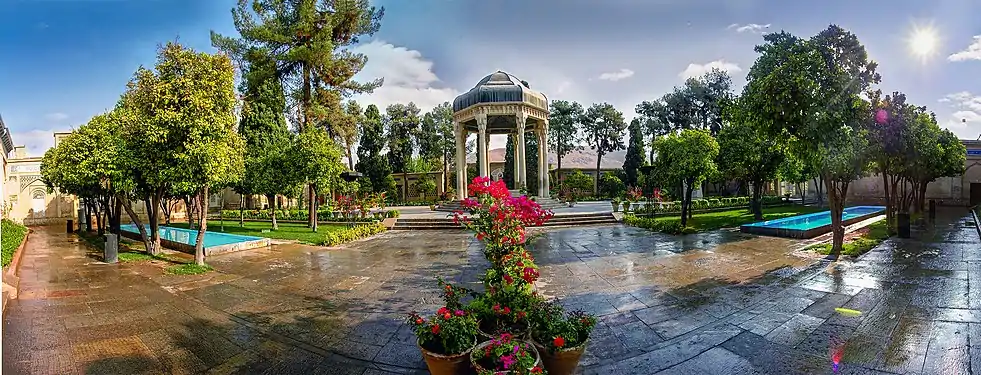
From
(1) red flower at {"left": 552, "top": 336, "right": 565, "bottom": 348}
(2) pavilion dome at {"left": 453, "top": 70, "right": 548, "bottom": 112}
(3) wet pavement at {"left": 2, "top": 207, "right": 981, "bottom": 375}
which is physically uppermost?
(2) pavilion dome at {"left": 453, "top": 70, "right": 548, "bottom": 112}

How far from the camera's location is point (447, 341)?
4.27 metres

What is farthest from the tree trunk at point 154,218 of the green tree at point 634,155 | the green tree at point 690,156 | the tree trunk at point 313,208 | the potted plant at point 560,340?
the green tree at point 634,155

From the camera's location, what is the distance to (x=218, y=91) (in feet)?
33.9

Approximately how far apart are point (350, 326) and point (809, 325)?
5.61 m

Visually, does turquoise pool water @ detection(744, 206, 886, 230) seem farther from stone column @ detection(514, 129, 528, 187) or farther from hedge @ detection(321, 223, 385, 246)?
hedge @ detection(321, 223, 385, 246)

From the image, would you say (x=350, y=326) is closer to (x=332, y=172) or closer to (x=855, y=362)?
(x=855, y=362)

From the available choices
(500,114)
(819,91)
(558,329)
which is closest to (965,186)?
(500,114)

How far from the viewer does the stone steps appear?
18.4 m

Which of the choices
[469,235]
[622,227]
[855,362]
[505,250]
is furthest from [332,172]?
[855,362]

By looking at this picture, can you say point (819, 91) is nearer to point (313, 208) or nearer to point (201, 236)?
point (201, 236)

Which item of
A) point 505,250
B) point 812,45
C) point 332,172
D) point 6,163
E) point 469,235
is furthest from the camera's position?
point 6,163

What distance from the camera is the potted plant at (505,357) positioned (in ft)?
12.4

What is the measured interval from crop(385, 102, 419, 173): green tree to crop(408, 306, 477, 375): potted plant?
35.1m

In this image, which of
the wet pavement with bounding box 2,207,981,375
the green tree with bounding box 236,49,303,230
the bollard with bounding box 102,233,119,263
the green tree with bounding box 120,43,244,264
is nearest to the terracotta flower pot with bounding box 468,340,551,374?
the wet pavement with bounding box 2,207,981,375
